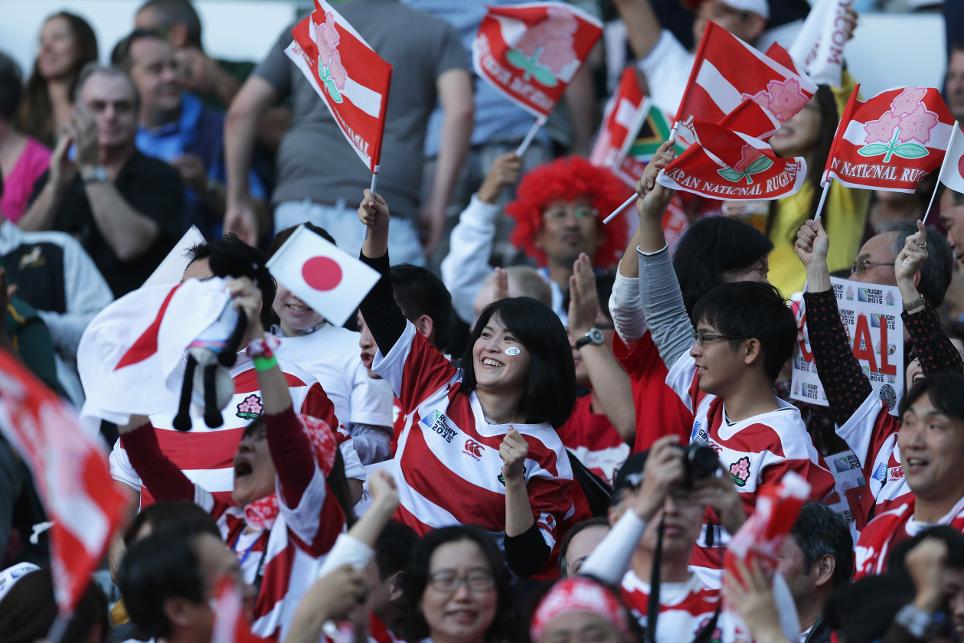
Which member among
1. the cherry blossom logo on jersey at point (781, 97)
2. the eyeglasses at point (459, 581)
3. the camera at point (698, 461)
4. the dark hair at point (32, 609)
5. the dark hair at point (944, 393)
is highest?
the cherry blossom logo on jersey at point (781, 97)

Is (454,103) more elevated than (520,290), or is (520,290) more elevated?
(454,103)

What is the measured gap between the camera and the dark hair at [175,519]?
420 centimetres

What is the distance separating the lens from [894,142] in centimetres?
599

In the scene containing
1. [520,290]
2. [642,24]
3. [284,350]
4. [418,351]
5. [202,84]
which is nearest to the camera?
[418,351]

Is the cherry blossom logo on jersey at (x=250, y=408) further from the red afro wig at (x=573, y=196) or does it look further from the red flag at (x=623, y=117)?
the red flag at (x=623, y=117)

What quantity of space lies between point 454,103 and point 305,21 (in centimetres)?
188

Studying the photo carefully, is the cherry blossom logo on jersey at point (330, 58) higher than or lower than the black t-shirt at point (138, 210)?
higher

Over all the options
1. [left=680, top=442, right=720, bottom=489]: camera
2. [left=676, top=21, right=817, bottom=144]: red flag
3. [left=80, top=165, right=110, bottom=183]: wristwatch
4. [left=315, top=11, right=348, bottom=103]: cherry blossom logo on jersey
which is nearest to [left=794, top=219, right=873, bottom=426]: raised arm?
[left=676, top=21, right=817, bottom=144]: red flag

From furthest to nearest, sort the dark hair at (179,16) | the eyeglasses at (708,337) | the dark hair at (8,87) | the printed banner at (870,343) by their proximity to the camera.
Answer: the dark hair at (179,16)
the dark hair at (8,87)
the printed banner at (870,343)
the eyeglasses at (708,337)

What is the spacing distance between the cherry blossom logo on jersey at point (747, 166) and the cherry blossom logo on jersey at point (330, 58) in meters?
1.40

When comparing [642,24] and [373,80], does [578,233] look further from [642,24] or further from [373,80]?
[373,80]

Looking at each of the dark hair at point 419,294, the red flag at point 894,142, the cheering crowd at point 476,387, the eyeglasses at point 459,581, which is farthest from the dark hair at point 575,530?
the red flag at point 894,142

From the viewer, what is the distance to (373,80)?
5648 mm

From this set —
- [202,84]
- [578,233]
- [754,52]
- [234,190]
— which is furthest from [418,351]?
[202,84]
